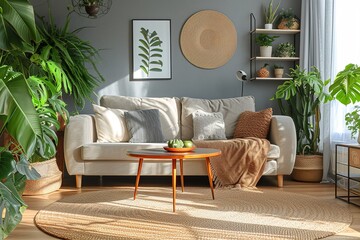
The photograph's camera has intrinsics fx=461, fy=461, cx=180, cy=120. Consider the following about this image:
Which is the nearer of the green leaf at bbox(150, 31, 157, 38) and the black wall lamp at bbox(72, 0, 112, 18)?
A: the black wall lamp at bbox(72, 0, 112, 18)

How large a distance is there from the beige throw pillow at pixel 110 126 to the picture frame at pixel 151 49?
2.82ft

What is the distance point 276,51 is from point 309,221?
2.94m

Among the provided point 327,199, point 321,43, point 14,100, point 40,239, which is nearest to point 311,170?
point 327,199

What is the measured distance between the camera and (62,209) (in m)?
3.43

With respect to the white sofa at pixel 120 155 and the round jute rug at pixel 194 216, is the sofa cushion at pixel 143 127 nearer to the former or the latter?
the white sofa at pixel 120 155

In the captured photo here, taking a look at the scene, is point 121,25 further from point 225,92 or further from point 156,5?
point 225,92

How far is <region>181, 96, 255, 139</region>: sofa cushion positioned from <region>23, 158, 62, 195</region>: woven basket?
1500 millimetres

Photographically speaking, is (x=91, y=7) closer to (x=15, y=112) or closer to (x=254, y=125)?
(x=254, y=125)

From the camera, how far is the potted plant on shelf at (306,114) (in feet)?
16.0

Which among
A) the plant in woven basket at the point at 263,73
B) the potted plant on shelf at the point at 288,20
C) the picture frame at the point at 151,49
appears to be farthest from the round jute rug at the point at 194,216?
the potted plant on shelf at the point at 288,20

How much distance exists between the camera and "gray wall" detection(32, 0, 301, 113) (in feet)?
18.2

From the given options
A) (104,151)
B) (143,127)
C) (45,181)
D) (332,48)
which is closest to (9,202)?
(45,181)

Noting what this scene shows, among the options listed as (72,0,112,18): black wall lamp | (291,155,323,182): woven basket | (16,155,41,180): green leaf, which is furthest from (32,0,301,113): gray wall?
(16,155,41,180): green leaf

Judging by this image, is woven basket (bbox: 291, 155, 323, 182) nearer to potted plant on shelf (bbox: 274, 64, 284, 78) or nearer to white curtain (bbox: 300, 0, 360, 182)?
white curtain (bbox: 300, 0, 360, 182)
